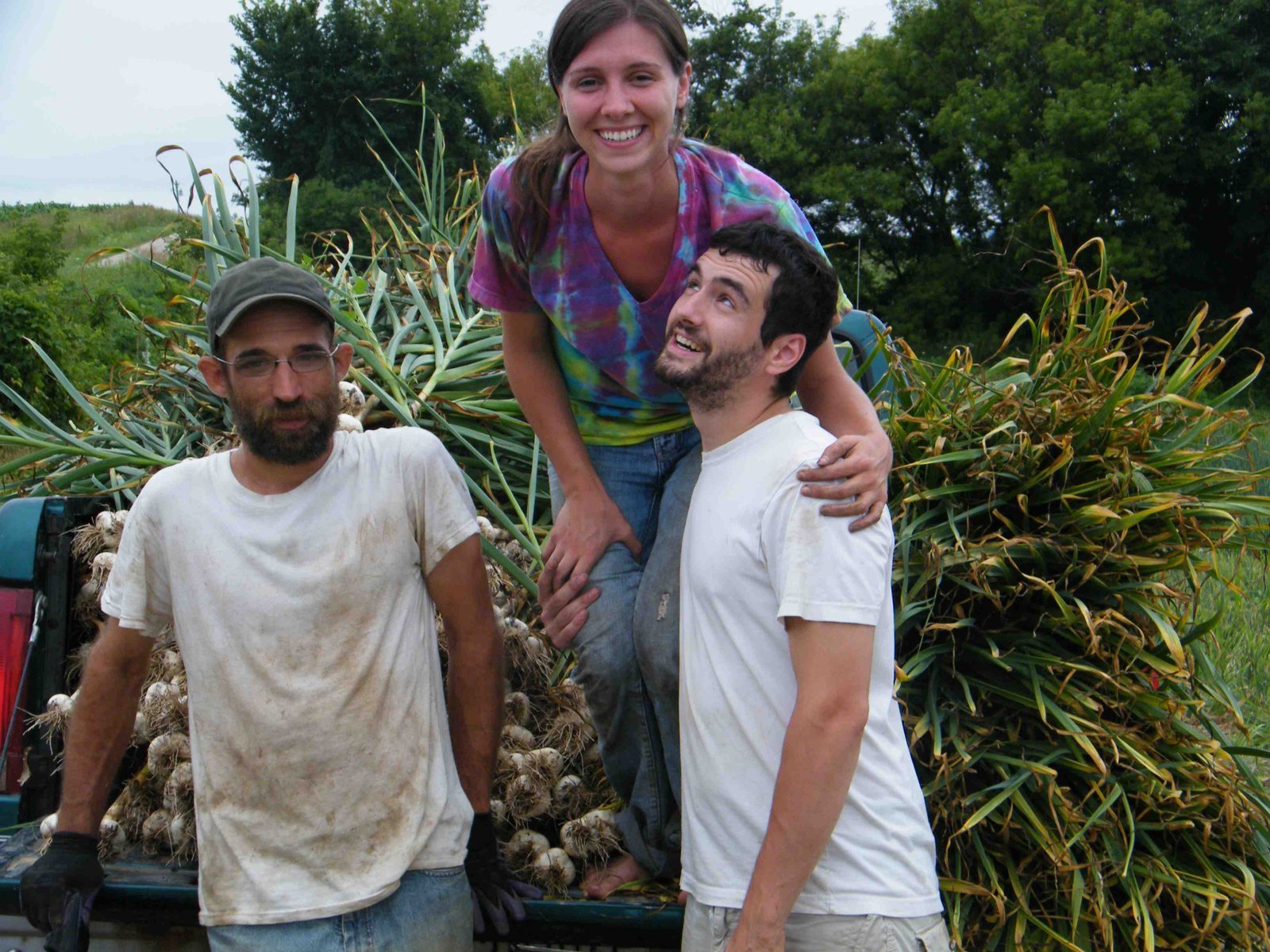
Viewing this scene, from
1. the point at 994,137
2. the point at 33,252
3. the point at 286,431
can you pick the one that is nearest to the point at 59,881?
the point at 286,431

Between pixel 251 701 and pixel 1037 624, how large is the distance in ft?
5.03

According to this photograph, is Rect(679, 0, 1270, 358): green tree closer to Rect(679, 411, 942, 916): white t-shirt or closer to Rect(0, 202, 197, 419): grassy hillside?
Rect(0, 202, 197, 419): grassy hillside

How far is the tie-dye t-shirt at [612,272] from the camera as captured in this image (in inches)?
91.7

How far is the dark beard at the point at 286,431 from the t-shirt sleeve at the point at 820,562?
898 mm

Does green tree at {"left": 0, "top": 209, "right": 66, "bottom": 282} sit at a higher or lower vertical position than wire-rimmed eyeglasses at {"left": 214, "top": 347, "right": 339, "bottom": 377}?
higher

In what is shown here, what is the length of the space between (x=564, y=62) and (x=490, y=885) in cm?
161

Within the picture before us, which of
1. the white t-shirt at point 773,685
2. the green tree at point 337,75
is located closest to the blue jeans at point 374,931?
the white t-shirt at point 773,685

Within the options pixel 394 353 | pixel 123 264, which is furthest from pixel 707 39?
pixel 394 353

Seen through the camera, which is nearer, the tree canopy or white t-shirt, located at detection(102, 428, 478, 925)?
white t-shirt, located at detection(102, 428, 478, 925)

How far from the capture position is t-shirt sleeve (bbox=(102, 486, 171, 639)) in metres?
2.24

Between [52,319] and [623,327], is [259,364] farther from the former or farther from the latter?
[52,319]

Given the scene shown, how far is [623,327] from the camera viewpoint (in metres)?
2.38

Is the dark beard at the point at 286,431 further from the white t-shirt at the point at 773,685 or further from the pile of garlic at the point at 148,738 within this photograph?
the white t-shirt at the point at 773,685

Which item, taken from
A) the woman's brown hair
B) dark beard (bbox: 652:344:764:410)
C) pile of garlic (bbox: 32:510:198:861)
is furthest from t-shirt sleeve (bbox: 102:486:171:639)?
dark beard (bbox: 652:344:764:410)
